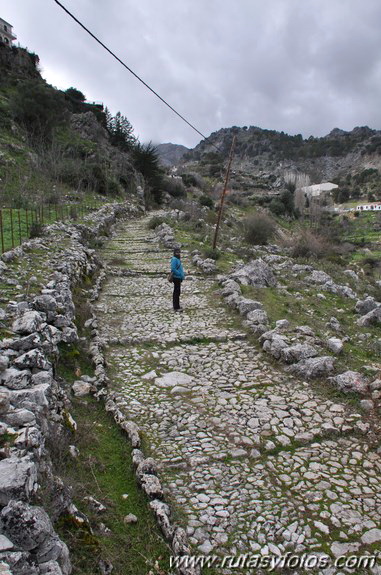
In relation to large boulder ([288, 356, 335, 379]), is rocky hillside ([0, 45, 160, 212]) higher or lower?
higher

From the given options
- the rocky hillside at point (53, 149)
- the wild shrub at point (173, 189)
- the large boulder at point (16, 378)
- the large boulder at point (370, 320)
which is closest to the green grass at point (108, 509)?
the large boulder at point (16, 378)

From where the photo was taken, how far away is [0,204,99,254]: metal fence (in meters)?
10.7

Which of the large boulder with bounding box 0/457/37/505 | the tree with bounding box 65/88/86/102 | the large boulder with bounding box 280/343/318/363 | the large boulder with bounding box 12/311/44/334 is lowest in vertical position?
the large boulder with bounding box 280/343/318/363

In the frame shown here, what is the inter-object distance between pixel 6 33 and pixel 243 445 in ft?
245

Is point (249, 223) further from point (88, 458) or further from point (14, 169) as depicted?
point (88, 458)

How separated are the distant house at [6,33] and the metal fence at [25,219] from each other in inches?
2045

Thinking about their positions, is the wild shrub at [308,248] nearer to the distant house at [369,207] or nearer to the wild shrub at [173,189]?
the wild shrub at [173,189]

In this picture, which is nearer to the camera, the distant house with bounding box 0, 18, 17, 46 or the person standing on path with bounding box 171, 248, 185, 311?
the person standing on path with bounding box 171, 248, 185, 311

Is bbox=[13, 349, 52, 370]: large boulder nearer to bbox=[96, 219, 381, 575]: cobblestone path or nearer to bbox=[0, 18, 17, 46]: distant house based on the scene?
bbox=[96, 219, 381, 575]: cobblestone path

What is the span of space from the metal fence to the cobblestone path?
4742mm

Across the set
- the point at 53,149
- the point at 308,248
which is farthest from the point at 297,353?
the point at 53,149

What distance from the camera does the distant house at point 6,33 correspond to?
58.5 metres

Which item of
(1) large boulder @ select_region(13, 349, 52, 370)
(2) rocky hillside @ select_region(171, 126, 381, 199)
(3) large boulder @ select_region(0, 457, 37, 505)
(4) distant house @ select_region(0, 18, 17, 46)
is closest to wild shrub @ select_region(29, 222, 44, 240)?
(1) large boulder @ select_region(13, 349, 52, 370)

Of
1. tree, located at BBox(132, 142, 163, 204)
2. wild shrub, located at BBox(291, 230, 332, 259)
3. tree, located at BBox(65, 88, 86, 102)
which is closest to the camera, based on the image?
wild shrub, located at BBox(291, 230, 332, 259)
